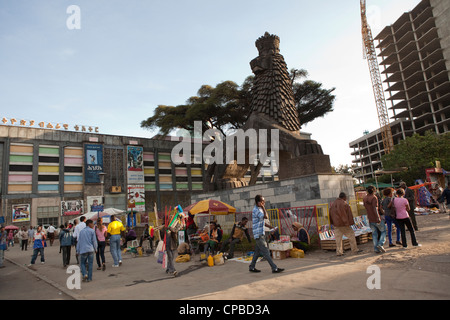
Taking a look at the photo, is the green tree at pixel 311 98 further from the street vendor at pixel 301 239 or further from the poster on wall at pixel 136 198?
the street vendor at pixel 301 239

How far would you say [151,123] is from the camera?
3139 cm

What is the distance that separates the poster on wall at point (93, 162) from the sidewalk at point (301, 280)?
24.8 m

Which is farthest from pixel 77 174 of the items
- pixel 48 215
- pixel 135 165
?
pixel 135 165

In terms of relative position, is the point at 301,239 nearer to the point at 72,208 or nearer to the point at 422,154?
the point at 72,208

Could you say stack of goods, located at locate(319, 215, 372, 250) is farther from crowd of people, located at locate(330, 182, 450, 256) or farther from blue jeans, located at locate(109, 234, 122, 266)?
blue jeans, located at locate(109, 234, 122, 266)

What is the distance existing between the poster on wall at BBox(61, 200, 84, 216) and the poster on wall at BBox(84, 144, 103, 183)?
7.94 ft

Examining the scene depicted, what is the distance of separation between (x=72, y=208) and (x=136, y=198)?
21.0 feet

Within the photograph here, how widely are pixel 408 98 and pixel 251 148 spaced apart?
67.8 m

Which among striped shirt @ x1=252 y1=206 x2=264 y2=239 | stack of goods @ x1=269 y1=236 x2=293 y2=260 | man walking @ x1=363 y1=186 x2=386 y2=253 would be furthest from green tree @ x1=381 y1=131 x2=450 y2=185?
→ striped shirt @ x1=252 y1=206 x2=264 y2=239

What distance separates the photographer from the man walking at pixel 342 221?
7.38 meters

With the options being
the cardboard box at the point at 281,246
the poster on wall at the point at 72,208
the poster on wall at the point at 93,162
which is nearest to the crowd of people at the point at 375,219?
the cardboard box at the point at 281,246

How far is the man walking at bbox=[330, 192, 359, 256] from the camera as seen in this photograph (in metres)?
7.38

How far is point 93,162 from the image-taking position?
31.9m
